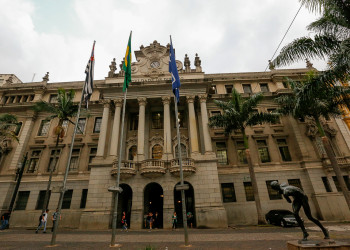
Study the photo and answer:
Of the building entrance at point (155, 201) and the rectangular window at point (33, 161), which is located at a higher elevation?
the rectangular window at point (33, 161)

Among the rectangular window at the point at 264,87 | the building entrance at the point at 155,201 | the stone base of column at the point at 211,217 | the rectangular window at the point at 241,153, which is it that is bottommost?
the stone base of column at the point at 211,217

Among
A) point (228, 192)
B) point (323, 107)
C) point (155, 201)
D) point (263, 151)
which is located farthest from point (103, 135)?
point (323, 107)

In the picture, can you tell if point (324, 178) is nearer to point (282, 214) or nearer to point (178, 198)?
point (282, 214)

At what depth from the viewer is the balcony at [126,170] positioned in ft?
63.5

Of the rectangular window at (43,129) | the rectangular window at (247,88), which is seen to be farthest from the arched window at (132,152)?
the rectangular window at (247,88)

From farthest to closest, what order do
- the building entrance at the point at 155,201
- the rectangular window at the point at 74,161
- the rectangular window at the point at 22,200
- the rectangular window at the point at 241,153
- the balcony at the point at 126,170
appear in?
the rectangular window at the point at 74,161 → the rectangular window at the point at 241,153 → the rectangular window at the point at 22,200 → the building entrance at the point at 155,201 → the balcony at the point at 126,170

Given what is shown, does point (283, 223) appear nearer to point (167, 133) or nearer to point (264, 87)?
point (167, 133)

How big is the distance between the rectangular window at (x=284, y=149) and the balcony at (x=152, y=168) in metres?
16.5

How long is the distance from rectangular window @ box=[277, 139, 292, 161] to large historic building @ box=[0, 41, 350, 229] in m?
0.12

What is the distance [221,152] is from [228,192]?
5.10 meters

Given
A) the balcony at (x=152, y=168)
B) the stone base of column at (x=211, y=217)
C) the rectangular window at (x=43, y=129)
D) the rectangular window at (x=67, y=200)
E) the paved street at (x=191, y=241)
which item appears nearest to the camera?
the paved street at (x=191, y=241)

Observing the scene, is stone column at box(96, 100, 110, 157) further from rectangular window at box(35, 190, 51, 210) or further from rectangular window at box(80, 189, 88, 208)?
rectangular window at box(35, 190, 51, 210)

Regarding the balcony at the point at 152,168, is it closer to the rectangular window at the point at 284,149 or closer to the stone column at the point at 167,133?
the stone column at the point at 167,133

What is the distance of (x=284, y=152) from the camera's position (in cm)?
2497
